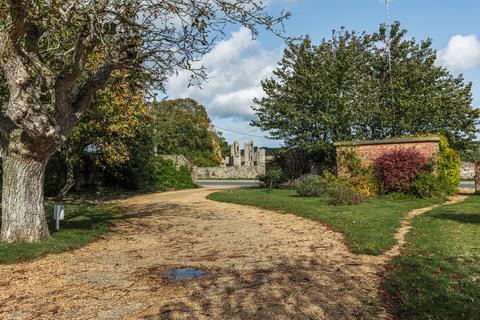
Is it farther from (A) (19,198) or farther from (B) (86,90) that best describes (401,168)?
(A) (19,198)

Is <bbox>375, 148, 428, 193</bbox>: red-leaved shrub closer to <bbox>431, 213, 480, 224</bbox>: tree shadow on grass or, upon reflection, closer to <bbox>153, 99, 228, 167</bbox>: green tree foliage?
<bbox>431, 213, 480, 224</bbox>: tree shadow on grass

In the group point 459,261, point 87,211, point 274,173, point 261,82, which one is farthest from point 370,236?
point 261,82

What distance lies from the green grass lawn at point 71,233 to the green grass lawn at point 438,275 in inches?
242

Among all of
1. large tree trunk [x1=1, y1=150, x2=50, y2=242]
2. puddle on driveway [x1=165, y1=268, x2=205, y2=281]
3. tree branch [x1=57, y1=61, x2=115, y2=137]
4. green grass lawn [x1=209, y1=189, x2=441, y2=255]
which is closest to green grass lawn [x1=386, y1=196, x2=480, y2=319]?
green grass lawn [x1=209, y1=189, x2=441, y2=255]

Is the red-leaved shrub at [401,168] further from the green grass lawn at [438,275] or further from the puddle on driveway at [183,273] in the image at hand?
the puddle on driveway at [183,273]

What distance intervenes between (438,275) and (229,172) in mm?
39249

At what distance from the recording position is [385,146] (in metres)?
18.3

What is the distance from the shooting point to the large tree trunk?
27.1 ft

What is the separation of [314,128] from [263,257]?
1607cm

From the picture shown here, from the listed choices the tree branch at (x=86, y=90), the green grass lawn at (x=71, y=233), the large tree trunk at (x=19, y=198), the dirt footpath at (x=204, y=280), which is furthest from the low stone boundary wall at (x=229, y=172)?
the large tree trunk at (x=19, y=198)

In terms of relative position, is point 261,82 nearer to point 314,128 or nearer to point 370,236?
point 314,128

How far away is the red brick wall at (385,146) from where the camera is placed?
17.5 meters

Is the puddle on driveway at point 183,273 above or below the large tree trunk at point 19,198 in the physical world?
below

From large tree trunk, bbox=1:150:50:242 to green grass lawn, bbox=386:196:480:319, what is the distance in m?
6.80
